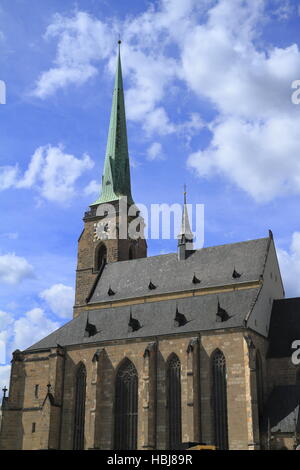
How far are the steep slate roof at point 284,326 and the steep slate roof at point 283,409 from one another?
8.61 feet

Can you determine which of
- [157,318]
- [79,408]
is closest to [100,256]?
[157,318]

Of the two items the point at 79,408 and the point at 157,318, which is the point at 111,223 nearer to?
the point at 157,318

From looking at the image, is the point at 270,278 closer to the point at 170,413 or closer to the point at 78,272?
the point at 170,413

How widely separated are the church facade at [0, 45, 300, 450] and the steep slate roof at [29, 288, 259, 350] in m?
0.10

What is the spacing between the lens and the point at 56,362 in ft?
133

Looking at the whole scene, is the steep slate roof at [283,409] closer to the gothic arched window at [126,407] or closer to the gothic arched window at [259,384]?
the gothic arched window at [259,384]

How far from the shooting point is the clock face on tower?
54509 millimetres

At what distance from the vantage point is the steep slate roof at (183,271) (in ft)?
145

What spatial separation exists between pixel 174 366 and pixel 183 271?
11.0m

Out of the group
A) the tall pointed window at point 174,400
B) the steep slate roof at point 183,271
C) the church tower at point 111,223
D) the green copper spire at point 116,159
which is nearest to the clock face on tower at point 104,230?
the church tower at point 111,223

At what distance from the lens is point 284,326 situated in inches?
1582

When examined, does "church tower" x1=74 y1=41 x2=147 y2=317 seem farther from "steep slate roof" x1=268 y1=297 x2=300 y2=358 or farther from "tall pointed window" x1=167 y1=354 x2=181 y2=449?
"steep slate roof" x1=268 y1=297 x2=300 y2=358

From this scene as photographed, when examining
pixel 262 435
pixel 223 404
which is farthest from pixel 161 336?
pixel 262 435
